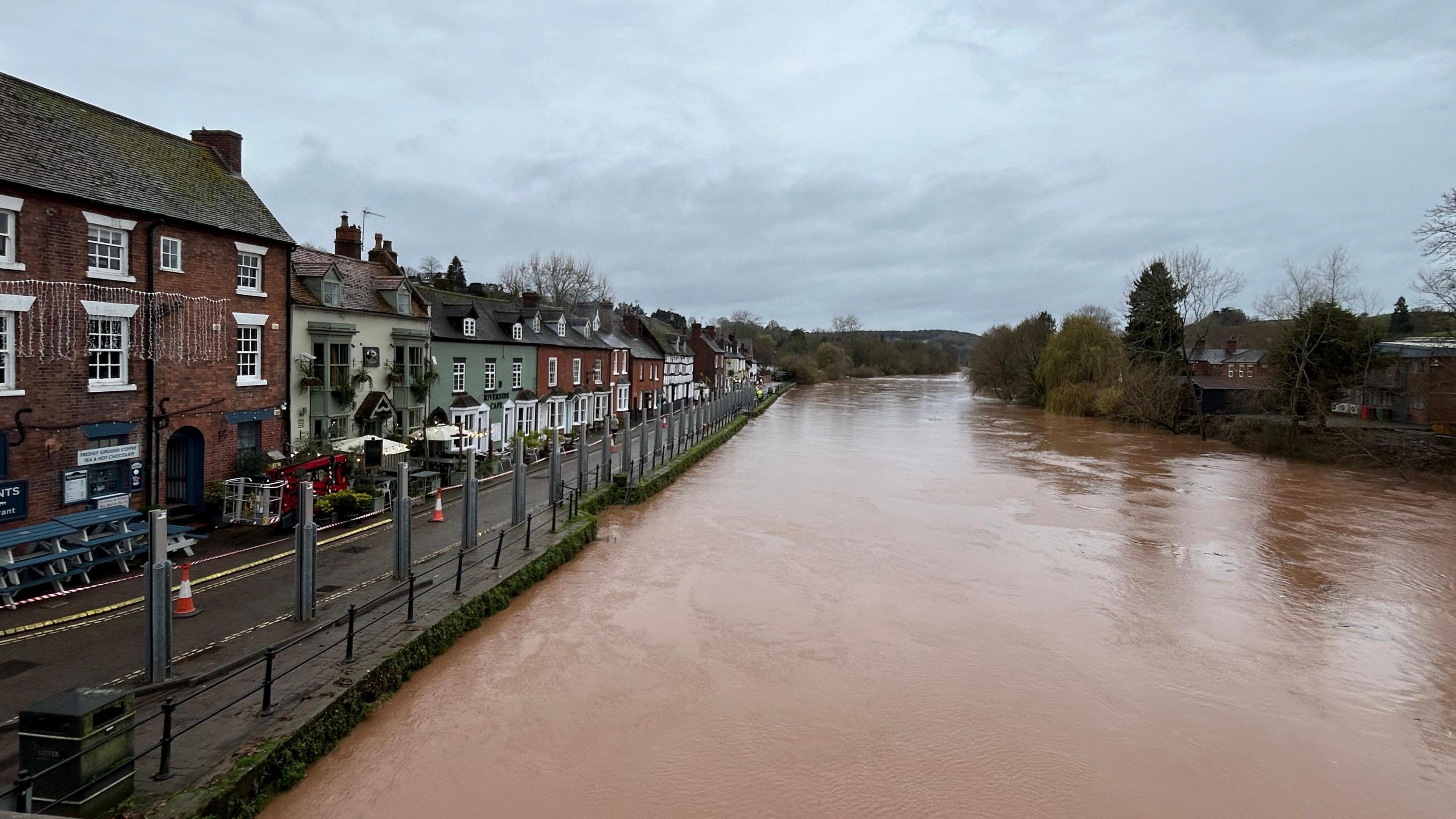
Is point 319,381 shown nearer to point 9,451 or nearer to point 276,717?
point 9,451

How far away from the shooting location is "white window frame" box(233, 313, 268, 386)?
1590 cm

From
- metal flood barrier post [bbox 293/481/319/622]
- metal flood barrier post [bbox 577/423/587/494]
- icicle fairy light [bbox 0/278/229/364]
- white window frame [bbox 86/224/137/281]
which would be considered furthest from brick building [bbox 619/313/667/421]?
metal flood barrier post [bbox 293/481/319/622]

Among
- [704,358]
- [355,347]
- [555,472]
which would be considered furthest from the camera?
[704,358]

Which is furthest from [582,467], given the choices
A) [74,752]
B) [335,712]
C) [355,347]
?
[74,752]

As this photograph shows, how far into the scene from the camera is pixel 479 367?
2716cm

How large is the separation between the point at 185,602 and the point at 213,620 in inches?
20.6

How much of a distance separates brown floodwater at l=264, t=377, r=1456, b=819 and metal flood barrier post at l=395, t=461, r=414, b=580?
149 cm

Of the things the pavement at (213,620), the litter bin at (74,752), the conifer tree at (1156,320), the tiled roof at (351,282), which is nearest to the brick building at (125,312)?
the tiled roof at (351,282)

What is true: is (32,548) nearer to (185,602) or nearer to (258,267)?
(185,602)

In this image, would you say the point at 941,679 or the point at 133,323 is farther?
the point at 133,323

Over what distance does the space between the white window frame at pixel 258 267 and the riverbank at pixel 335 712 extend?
329 inches

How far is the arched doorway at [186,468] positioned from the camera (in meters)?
14.6

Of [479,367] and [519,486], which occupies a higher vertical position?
[479,367]

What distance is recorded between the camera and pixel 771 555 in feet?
54.7
